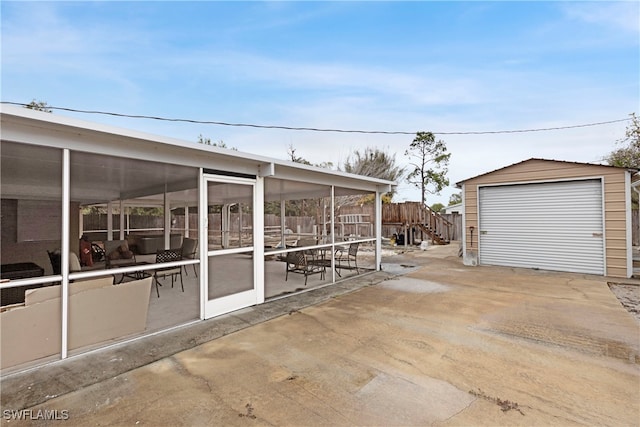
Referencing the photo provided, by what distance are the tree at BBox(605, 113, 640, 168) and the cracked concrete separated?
37.2 feet

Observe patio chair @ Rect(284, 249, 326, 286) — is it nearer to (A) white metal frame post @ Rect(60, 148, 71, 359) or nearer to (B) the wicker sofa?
(B) the wicker sofa

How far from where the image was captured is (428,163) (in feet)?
66.9

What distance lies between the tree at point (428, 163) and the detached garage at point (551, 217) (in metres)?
11.0

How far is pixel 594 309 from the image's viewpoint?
15.4 feet

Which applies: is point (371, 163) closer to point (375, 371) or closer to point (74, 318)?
point (375, 371)

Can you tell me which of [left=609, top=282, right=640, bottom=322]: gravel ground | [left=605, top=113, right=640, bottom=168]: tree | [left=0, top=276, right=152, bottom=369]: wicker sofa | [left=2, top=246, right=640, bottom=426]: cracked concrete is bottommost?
[left=609, top=282, right=640, bottom=322]: gravel ground

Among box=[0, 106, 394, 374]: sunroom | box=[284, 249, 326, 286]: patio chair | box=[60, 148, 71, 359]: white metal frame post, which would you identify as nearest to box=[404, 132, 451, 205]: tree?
box=[0, 106, 394, 374]: sunroom

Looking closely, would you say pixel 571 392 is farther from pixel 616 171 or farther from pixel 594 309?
pixel 616 171

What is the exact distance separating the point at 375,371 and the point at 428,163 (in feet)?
63.9

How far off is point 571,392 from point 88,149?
4963 millimetres

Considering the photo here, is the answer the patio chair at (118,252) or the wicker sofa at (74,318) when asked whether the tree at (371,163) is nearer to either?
the patio chair at (118,252)

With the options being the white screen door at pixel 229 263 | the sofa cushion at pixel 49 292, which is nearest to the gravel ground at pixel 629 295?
the white screen door at pixel 229 263

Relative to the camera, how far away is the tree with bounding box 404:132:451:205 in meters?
19.9

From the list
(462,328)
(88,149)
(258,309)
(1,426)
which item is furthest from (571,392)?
(88,149)
